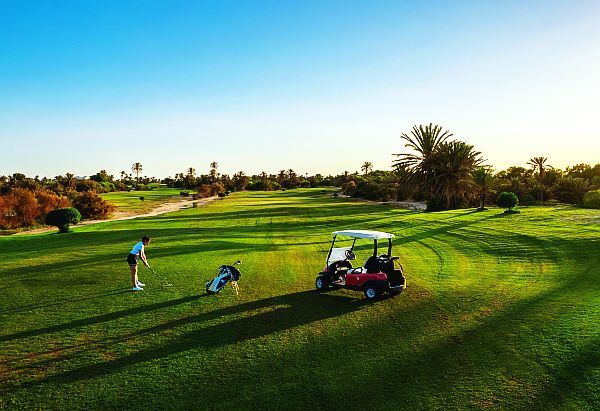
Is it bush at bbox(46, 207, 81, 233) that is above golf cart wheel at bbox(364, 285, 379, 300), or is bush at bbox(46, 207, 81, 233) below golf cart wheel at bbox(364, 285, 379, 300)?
above

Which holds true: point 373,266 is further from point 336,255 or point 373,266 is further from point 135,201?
point 135,201

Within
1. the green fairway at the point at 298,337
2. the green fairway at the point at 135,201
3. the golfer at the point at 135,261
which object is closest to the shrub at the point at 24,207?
the green fairway at the point at 135,201

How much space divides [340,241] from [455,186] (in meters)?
39.3

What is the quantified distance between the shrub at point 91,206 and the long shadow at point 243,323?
204ft

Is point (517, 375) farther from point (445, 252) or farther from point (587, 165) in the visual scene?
point (587, 165)

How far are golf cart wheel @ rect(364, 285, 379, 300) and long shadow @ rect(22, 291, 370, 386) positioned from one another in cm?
23

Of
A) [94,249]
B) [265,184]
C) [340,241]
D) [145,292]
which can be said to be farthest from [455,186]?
[265,184]

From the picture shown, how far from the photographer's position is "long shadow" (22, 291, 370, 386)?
1002 cm

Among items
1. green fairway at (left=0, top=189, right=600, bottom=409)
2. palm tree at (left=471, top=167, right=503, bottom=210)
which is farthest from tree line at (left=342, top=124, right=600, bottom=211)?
green fairway at (left=0, top=189, right=600, bottom=409)

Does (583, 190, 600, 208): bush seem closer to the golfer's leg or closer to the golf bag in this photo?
the golf bag

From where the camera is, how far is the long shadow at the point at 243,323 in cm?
1002

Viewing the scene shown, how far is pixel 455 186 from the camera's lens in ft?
210

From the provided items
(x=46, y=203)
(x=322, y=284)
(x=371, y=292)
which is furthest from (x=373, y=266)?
(x=46, y=203)

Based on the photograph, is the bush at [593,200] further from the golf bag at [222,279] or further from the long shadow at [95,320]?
the long shadow at [95,320]
